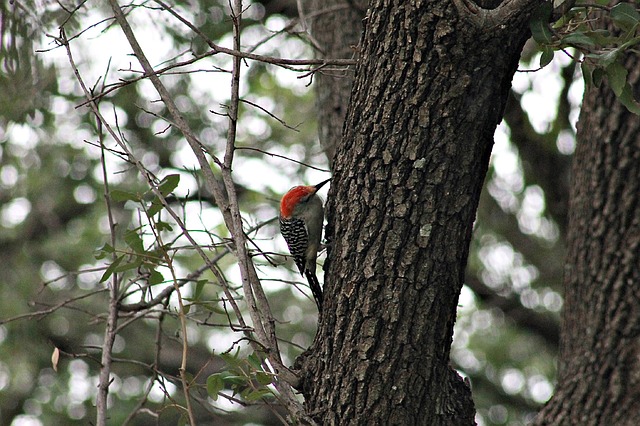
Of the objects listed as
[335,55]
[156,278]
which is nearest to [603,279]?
[335,55]

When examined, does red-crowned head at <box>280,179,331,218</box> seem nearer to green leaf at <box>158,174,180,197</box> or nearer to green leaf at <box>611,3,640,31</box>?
green leaf at <box>158,174,180,197</box>

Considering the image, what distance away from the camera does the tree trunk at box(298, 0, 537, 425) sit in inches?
96.0

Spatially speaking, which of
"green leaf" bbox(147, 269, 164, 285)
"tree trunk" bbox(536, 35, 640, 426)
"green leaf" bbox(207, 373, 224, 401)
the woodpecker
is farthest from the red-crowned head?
"green leaf" bbox(207, 373, 224, 401)

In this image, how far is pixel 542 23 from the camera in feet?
8.07

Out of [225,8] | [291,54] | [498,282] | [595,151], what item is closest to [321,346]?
[595,151]

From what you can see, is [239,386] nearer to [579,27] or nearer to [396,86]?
[396,86]

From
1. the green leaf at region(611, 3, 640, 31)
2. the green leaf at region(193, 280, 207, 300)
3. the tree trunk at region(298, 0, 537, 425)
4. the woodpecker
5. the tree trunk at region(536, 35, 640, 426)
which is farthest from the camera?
the woodpecker

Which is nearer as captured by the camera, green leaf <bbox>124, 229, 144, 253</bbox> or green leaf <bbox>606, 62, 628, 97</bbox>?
green leaf <bbox>606, 62, 628, 97</bbox>

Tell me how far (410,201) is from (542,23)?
736 millimetres

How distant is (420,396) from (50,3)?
9.60 ft

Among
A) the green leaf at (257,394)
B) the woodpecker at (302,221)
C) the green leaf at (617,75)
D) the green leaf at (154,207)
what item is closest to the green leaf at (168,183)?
the green leaf at (154,207)

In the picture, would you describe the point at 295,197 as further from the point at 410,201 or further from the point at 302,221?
the point at 410,201

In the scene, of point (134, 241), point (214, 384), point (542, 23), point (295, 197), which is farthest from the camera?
point (295, 197)

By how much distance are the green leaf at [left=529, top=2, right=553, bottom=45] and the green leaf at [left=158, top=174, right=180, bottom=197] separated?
1.42 m
